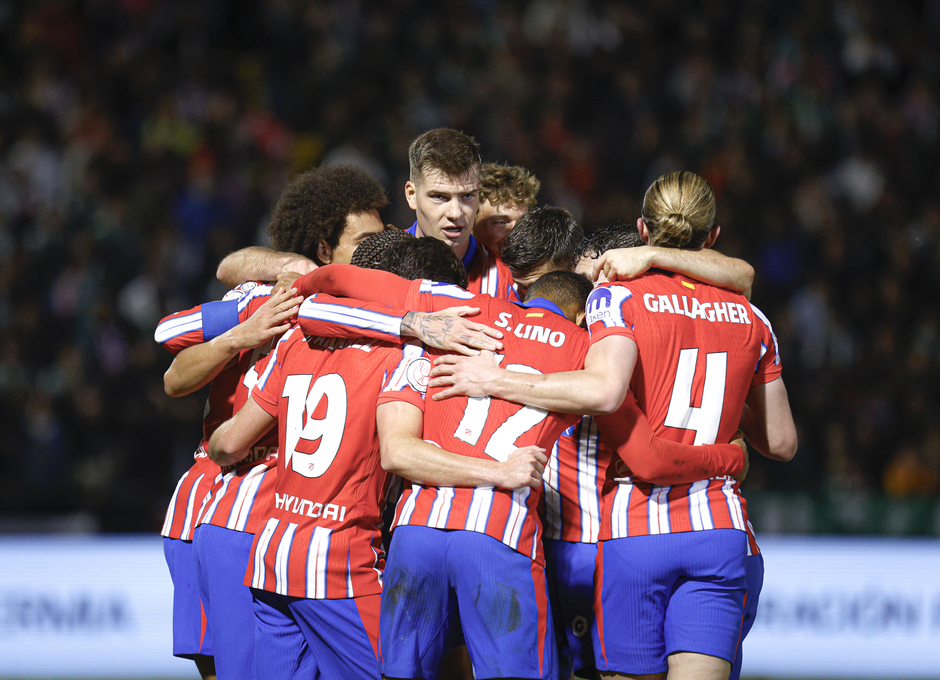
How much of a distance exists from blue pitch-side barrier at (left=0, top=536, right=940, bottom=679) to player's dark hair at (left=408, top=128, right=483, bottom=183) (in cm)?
456

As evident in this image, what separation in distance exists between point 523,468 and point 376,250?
1174mm

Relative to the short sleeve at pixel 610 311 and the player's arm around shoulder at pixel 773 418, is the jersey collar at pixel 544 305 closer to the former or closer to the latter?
the short sleeve at pixel 610 311

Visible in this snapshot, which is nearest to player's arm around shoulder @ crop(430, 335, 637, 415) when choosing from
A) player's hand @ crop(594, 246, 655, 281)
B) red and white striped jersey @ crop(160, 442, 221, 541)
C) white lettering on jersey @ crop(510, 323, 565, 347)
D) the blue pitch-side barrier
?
white lettering on jersey @ crop(510, 323, 565, 347)

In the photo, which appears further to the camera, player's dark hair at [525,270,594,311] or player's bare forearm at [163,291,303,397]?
player's bare forearm at [163,291,303,397]

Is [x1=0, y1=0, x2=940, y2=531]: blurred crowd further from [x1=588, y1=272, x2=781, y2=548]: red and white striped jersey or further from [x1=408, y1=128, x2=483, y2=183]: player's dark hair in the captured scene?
[x1=588, y1=272, x2=781, y2=548]: red and white striped jersey

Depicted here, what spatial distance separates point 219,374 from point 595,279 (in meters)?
1.67

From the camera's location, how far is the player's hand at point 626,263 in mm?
3566

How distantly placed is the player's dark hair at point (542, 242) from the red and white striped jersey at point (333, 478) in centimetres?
A: 103

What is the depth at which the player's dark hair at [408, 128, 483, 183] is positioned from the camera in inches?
168

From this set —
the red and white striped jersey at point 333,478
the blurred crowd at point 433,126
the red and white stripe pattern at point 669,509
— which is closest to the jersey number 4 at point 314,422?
the red and white striped jersey at point 333,478

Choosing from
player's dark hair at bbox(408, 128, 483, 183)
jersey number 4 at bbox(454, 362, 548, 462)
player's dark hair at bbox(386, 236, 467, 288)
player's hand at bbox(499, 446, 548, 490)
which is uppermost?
player's dark hair at bbox(408, 128, 483, 183)

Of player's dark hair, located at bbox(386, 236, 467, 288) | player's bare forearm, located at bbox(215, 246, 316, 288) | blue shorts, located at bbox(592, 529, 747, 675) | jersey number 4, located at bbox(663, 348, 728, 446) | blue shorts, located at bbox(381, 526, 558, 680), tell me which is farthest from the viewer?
player's bare forearm, located at bbox(215, 246, 316, 288)

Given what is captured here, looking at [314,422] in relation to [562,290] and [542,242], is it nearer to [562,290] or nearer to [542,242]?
[562,290]

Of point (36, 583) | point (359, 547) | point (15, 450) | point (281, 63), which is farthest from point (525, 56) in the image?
point (359, 547)
